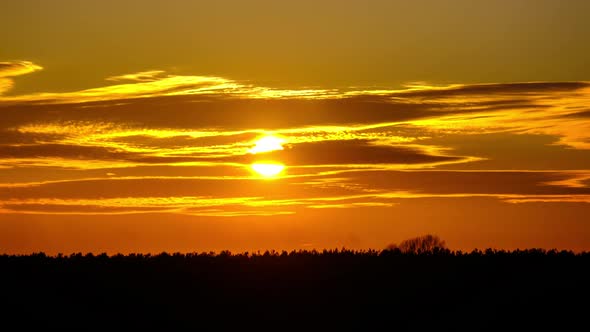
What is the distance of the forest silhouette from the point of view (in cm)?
3853

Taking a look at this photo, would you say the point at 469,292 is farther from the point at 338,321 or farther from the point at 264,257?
the point at 264,257

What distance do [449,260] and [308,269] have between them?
692 cm

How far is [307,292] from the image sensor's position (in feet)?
144

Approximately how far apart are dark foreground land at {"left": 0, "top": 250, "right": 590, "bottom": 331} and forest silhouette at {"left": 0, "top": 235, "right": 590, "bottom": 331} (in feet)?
0.15

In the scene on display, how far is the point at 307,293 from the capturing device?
143 ft

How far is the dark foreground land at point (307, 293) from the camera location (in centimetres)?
3844

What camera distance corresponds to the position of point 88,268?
51.8m

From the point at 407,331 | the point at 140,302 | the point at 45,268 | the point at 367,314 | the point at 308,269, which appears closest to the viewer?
the point at 407,331

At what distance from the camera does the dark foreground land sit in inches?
1513

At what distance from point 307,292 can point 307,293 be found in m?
0.22

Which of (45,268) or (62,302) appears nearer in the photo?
(62,302)

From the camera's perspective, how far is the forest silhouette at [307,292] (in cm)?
3853

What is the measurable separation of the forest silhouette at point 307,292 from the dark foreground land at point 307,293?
0.15 feet

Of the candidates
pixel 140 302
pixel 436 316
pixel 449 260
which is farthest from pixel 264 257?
pixel 436 316
